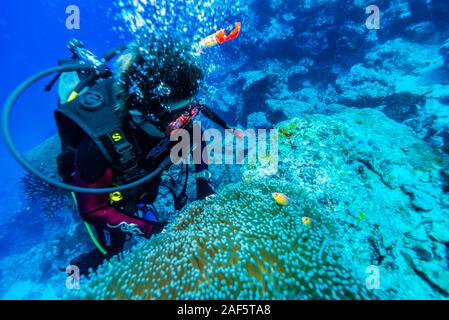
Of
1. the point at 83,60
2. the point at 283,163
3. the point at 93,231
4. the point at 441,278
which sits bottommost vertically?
the point at 441,278

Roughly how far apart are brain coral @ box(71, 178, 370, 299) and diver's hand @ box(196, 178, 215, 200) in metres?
0.72

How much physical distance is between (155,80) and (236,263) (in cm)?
180

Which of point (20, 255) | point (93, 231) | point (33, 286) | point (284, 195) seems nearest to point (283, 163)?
point (284, 195)

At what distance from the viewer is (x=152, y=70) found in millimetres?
2107

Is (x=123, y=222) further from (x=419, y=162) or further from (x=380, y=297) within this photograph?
(x=419, y=162)

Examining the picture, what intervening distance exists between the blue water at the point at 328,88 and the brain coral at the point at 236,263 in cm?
63

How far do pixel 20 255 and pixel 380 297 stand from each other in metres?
14.5

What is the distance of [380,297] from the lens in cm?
206
